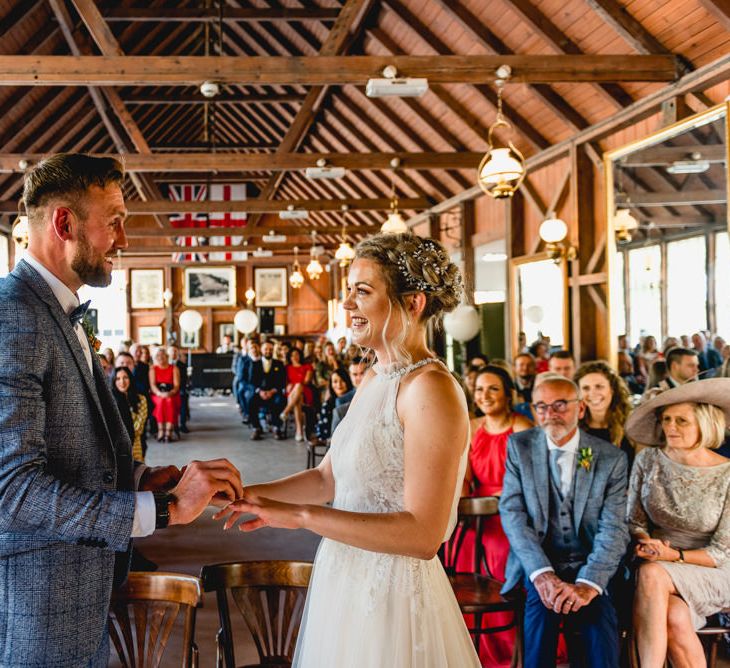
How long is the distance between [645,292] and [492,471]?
129 inches

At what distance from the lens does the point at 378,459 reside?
177 centimetres

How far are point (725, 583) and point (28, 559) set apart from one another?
8.95 feet

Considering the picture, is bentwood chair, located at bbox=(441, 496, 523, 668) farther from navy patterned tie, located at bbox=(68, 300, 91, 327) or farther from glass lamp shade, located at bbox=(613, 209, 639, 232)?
glass lamp shade, located at bbox=(613, 209, 639, 232)

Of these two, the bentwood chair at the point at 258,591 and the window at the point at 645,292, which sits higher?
the window at the point at 645,292

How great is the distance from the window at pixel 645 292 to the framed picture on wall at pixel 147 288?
19.4 m

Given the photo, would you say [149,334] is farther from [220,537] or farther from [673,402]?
[673,402]

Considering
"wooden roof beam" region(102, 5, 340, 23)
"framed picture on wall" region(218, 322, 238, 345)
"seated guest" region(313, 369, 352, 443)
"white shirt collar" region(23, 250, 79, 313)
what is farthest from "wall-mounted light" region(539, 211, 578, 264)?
"framed picture on wall" region(218, 322, 238, 345)

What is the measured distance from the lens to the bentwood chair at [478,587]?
3.03 metres

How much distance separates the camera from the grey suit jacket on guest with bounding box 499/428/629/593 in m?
2.94

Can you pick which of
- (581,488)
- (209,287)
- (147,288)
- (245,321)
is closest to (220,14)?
(581,488)

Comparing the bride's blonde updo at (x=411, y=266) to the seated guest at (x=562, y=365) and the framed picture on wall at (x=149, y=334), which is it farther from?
the framed picture on wall at (x=149, y=334)

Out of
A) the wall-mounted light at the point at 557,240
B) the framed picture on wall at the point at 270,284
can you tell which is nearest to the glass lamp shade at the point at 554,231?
the wall-mounted light at the point at 557,240

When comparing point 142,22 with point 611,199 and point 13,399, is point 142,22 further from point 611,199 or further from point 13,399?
point 13,399

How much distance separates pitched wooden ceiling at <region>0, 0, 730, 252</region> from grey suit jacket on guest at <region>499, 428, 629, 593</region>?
3832 mm
